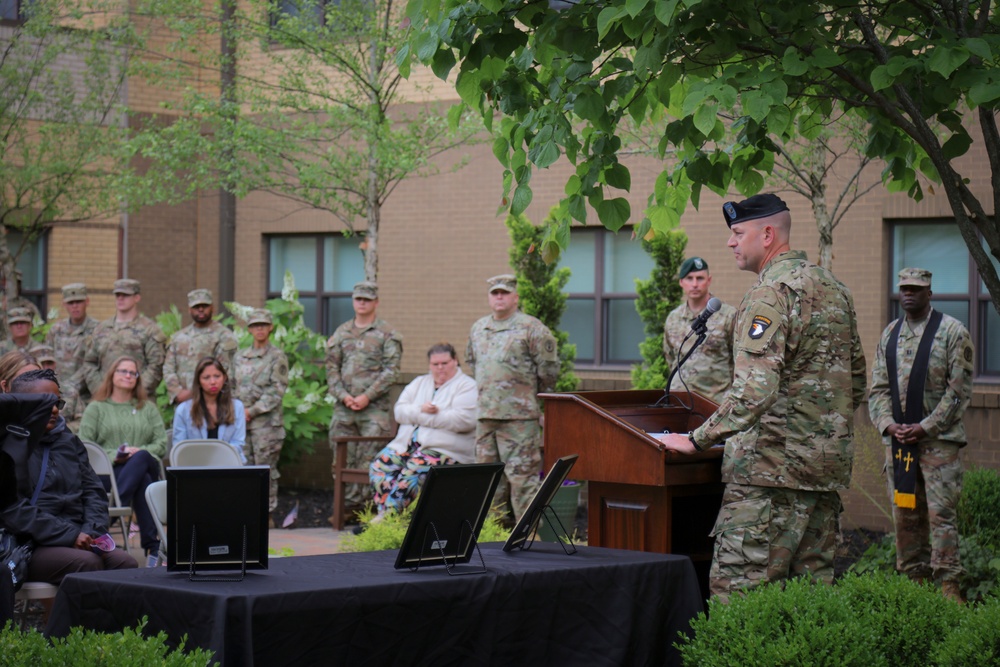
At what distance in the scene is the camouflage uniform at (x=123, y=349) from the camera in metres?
13.0

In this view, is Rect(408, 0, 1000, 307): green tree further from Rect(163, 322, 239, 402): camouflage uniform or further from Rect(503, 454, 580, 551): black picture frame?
Rect(163, 322, 239, 402): camouflage uniform

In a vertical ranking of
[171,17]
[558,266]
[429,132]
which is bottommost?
[558,266]

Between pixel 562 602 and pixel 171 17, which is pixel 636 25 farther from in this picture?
pixel 171 17

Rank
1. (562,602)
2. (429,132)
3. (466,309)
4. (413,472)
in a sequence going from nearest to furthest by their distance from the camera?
(562,602)
(413,472)
(429,132)
(466,309)

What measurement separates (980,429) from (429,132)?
6213mm

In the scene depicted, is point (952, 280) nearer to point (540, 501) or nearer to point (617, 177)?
point (617, 177)

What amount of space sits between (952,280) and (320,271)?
26.0 feet

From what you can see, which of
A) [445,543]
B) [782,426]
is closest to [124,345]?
[445,543]

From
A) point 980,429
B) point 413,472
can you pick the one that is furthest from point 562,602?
point 980,429

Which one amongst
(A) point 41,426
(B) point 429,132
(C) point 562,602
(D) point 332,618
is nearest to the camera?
(D) point 332,618

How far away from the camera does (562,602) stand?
521cm

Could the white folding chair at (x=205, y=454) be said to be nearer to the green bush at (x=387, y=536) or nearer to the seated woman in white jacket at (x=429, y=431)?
the green bush at (x=387, y=536)

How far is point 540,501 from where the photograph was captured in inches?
219

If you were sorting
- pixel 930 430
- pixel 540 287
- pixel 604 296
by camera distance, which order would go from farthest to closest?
1. pixel 604 296
2. pixel 540 287
3. pixel 930 430
